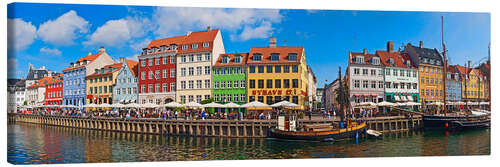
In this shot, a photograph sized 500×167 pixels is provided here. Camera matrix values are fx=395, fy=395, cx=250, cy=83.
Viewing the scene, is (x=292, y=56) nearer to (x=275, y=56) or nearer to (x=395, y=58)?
(x=275, y=56)

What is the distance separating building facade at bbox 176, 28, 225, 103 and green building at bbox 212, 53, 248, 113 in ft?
1.30

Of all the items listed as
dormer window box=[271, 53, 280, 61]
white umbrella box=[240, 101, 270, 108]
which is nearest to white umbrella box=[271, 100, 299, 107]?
white umbrella box=[240, 101, 270, 108]

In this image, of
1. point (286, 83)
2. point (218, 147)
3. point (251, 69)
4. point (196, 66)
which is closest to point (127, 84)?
point (196, 66)

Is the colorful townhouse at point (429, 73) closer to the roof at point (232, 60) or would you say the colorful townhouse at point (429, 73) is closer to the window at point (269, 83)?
the window at point (269, 83)

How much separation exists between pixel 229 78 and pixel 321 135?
7.28m

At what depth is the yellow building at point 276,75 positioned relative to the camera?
23500mm

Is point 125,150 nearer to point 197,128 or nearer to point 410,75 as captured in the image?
point 197,128

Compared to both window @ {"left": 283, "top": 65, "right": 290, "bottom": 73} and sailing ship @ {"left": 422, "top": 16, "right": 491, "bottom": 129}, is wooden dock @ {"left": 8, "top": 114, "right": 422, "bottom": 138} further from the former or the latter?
window @ {"left": 283, "top": 65, "right": 290, "bottom": 73}

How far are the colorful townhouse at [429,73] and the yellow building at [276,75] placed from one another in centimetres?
629

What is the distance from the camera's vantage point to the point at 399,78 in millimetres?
24719

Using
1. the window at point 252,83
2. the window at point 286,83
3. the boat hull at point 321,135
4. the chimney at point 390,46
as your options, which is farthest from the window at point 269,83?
the chimney at point 390,46

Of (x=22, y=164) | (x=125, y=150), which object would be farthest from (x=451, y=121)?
(x=22, y=164)

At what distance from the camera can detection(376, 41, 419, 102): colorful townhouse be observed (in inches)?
926

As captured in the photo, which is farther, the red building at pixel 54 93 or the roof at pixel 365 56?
the red building at pixel 54 93
